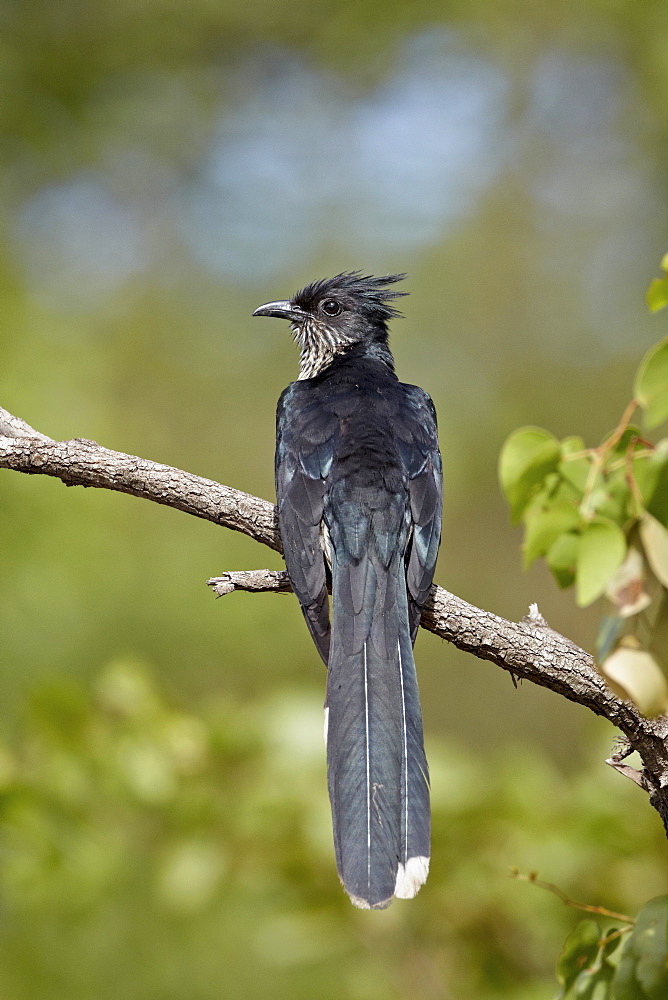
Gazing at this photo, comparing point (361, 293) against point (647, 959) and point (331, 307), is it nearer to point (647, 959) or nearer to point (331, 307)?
point (331, 307)

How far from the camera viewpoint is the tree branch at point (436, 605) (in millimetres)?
2006

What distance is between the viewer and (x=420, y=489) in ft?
9.09

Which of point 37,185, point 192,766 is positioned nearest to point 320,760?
point 192,766

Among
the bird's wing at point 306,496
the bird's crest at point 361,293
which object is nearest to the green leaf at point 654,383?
the bird's wing at point 306,496

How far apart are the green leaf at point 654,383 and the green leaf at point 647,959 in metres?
0.99

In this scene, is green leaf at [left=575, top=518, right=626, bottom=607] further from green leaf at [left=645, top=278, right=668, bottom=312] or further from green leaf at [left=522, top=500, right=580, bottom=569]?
green leaf at [left=645, top=278, right=668, bottom=312]

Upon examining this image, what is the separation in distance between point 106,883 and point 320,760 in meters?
1.02

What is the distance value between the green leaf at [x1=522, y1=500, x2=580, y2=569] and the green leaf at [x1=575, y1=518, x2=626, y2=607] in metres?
0.06

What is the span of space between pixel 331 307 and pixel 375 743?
2.41m

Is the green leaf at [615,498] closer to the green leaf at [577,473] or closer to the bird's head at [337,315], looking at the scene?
the green leaf at [577,473]

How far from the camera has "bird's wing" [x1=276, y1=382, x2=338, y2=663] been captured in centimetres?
250

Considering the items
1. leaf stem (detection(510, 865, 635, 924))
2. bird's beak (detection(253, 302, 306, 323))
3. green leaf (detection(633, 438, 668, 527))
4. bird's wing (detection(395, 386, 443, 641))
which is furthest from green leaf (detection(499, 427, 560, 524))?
bird's beak (detection(253, 302, 306, 323))

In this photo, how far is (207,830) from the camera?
9.57 feet

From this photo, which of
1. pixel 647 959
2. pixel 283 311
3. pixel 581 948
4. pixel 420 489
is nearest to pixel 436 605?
pixel 420 489
